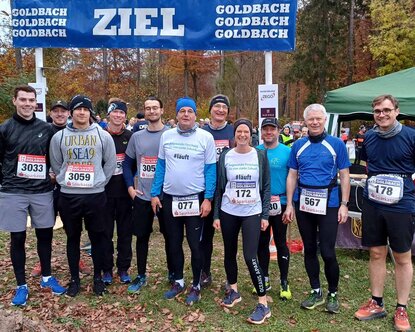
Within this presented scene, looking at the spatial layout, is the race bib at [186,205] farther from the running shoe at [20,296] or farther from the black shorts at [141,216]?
the running shoe at [20,296]

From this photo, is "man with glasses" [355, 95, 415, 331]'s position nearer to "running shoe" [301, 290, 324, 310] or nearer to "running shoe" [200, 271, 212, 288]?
"running shoe" [301, 290, 324, 310]

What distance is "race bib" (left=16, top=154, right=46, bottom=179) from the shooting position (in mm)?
3969

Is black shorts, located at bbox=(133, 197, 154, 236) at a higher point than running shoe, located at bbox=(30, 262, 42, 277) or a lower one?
higher

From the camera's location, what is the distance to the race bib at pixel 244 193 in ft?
12.4

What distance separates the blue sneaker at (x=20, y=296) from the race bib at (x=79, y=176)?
1219 mm

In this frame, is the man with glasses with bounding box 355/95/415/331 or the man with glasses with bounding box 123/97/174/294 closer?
the man with glasses with bounding box 355/95/415/331

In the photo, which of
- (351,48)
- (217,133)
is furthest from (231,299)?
(351,48)

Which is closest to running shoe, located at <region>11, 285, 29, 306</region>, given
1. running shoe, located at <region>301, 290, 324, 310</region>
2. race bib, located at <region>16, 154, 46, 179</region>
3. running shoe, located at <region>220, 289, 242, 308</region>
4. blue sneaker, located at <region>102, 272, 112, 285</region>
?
blue sneaker, located at <region>102, 272, 112, 285</region>

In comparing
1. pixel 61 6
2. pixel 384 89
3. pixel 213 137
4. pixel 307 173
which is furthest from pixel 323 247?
pixel 61 6

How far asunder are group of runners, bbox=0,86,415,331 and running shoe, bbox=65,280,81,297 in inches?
0.4

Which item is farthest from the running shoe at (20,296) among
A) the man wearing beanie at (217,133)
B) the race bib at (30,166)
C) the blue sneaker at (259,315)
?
the blue sneaker at (259,315)

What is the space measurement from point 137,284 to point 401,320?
2651 mm

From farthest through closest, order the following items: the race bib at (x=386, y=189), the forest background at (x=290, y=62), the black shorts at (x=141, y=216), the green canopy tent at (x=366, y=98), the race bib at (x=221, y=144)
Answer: the forest background at (x=290, y=62)
the green canopy tent at (x=366, y=98)
the race bib at (x=221, y=144)
the black shorts at (x=141, y=216)
the race bib at (x=386, y=189)

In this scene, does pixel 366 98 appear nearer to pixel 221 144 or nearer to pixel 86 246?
pixel 221 144
